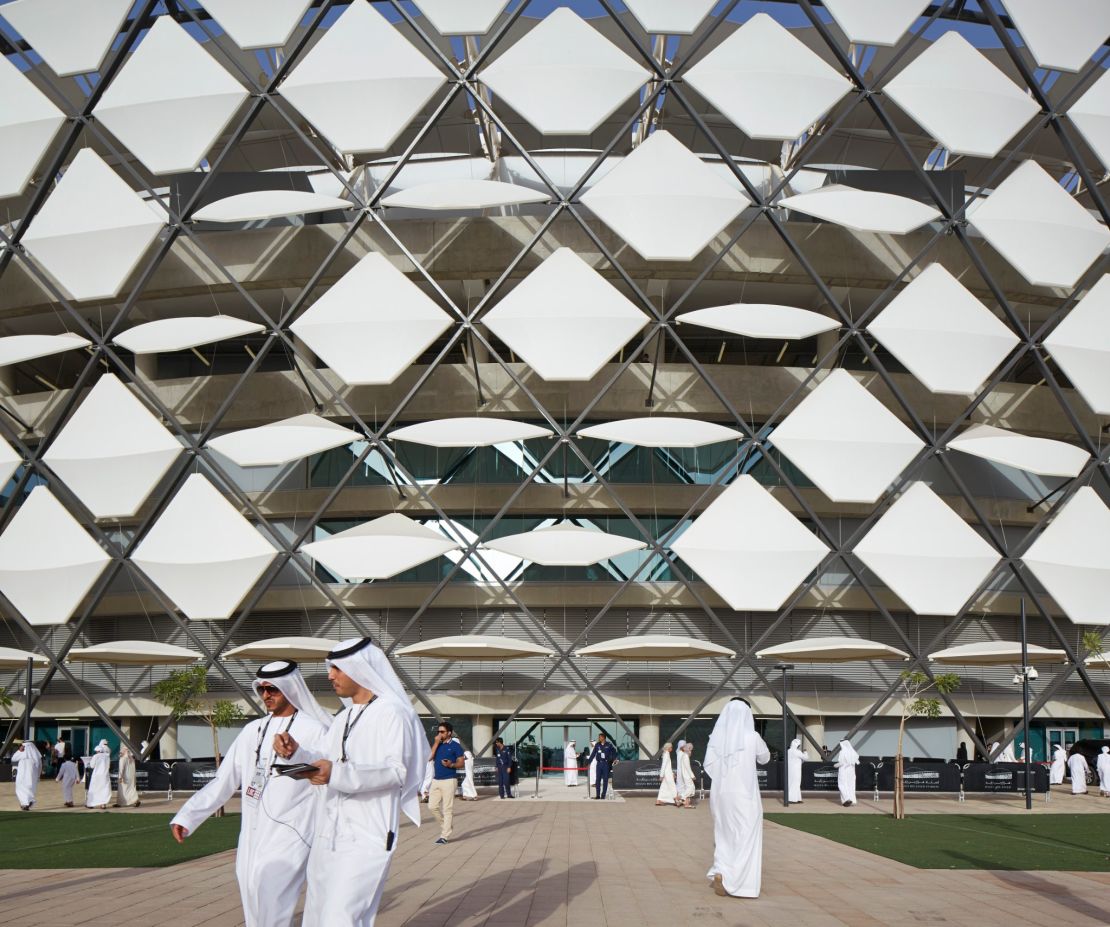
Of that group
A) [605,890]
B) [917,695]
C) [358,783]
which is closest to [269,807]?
[358,783]

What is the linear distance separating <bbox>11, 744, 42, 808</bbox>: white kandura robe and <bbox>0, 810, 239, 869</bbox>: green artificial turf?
56.1 inches

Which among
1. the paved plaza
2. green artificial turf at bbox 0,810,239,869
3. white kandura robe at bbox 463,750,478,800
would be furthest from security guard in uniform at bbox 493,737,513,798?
the paved plaza

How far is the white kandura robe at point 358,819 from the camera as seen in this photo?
6.07 m

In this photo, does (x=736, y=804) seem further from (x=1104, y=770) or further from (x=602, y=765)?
(x=1104, y=770)

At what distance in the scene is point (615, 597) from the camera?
27828mm

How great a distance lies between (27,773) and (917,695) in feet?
66.0

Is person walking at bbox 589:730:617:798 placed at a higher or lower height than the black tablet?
lower

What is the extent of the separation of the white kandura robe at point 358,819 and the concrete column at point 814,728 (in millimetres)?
25627

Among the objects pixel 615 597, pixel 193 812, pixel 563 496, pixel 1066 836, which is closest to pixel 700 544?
pixel 615 597

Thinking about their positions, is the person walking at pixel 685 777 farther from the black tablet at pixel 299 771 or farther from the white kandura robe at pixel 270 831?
the black tablet at pixel 299 771

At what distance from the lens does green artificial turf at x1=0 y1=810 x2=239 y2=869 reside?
13.5 meters

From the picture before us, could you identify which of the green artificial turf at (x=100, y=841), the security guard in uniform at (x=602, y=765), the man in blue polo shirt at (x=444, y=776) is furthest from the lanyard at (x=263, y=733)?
the security guard in uniform at (x=602, y=765)

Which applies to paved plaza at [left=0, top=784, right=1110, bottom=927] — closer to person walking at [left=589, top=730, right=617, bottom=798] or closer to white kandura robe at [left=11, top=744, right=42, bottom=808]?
white kandura robe at [left=11, top=744, right=42, bottom=808]

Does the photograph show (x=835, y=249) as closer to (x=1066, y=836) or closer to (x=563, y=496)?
(x=563, y=496)
